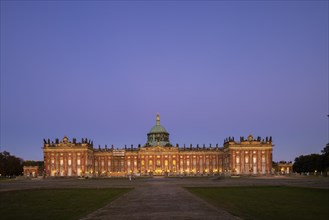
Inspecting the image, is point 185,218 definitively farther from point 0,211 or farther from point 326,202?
point 326,202

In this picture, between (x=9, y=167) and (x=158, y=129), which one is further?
(x=158, y=129)

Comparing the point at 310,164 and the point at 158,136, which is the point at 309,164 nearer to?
the point at 310,164

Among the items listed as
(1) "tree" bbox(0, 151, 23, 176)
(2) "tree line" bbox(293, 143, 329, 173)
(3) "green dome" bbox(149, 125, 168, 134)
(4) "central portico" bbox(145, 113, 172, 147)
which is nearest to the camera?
(2) "tree line" bbox(293, 143, 329, 173)

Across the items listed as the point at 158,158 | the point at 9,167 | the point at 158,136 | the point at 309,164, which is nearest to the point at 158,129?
the point at 158,136

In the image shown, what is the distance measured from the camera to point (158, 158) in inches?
5812

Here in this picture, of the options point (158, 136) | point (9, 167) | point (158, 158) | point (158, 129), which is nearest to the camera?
point (9, 167)

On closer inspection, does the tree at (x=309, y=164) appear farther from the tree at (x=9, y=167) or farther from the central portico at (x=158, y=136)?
the tree at (x=9, y=167)

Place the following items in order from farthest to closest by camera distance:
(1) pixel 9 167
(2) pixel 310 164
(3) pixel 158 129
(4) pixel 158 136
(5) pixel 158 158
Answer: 1. (3) pixel 158 129
2. (4) pixel 158 136
3. (5) pixel 158 158
4. (1) pixel 9 167
5. (2) pixel 310 164

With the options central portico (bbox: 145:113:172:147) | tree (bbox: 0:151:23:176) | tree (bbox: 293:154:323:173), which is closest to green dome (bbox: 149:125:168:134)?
central portico (bbox: 145:113:172:147)

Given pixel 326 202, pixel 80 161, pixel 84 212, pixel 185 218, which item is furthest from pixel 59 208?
pixel 80 161

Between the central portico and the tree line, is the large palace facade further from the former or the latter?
the tree line

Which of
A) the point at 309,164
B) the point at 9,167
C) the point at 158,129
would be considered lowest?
the point at 9,167

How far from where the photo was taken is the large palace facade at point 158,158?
138375mm

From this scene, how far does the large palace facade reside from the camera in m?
138
